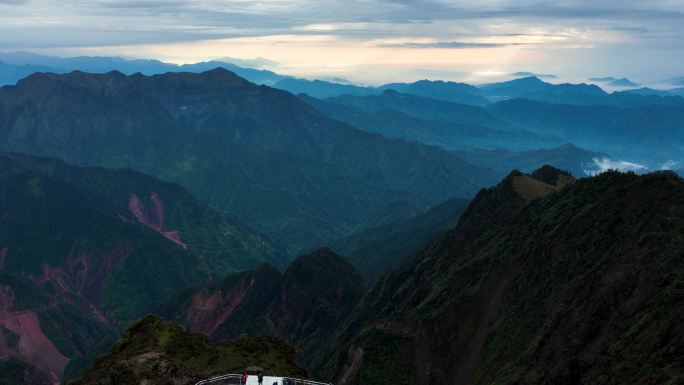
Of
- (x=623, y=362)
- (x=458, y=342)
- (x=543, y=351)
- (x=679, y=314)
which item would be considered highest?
(x=679, y=314)

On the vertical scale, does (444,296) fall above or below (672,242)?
below

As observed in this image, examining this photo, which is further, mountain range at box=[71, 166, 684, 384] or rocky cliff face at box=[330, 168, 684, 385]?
mountain range at box=[71, 166, 684, 384]

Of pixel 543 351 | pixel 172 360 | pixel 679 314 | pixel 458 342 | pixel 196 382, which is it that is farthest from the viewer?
pixel 458 342

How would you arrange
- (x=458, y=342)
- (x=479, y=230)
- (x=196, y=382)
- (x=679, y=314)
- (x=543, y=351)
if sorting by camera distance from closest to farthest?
(x=679, y=314) < (x=196, y=382) < (x=543, y=351) < (x=458, y=342) < (x=479, y=230)

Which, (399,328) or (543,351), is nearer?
(543,351)

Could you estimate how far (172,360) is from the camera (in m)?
90.4

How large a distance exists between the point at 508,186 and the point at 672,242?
8367cm

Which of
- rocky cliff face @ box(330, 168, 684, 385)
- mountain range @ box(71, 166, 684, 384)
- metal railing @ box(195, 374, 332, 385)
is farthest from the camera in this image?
mountain range @ box(71, 166, 684, 384)

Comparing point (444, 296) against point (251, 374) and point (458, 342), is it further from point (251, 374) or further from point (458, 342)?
point (251, 374)

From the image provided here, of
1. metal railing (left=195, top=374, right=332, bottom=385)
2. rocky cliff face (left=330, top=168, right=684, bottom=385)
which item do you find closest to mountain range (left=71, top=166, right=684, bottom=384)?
rocky cliff face (left=330, top=168, right=684, bottom=385)

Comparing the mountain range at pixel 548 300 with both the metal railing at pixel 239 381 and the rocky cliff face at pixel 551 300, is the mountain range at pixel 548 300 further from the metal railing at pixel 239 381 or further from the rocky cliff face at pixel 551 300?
the metal railing at pixel 239 381

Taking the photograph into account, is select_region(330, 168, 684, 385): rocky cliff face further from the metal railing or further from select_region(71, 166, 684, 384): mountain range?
the metal railing

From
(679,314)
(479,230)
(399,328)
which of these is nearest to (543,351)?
(679,314)

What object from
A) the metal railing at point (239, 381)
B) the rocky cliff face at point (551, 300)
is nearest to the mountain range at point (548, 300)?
the rocky cliff face at point (551, 300)
